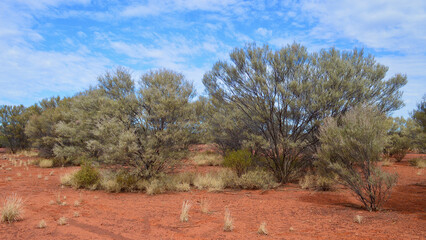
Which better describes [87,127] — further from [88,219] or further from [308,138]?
[308,138]

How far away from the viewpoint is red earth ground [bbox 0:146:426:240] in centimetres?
636

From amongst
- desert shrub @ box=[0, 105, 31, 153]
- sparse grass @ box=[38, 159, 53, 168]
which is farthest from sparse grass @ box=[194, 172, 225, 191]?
desert shrub @ box=[0, 105, 31, 153]

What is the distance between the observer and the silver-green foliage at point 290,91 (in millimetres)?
13234

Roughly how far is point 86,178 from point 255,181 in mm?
8059

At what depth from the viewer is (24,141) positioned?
35250 mm

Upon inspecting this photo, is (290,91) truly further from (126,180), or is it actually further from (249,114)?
(126,180)

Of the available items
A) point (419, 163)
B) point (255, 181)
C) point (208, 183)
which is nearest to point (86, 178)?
point (208, 183)

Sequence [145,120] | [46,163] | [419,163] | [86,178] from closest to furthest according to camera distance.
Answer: [145,120] → [86,178] → [419,163] → [46,163]

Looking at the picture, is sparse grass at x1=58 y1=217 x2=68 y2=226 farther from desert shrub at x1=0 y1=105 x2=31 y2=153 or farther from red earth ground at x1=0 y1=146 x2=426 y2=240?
desert shrub at x1=0 y1=105 x2=31 y2=153

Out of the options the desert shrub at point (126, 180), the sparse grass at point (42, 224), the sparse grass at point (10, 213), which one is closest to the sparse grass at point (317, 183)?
the desert shrub at point (126, 180)

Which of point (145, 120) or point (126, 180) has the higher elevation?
point (145, 120)

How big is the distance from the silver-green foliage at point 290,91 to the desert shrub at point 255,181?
4.58 ft

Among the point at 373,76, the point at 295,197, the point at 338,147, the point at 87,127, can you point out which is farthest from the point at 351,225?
the point at 87,127

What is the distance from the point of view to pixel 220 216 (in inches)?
321
